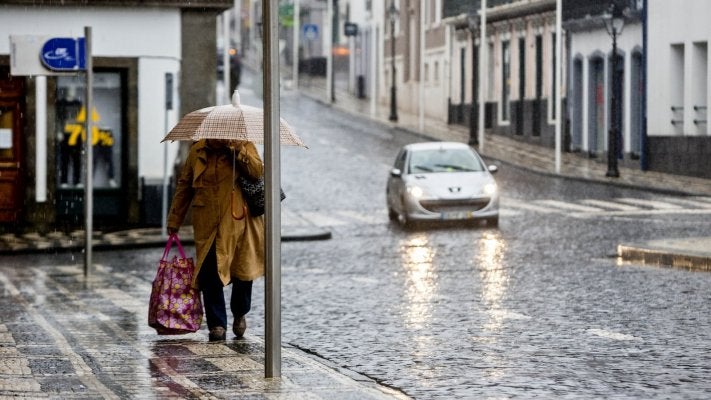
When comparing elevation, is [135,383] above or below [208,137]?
below

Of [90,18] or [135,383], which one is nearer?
[135,383]

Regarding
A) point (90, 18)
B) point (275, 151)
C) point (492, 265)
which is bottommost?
point (492, 265)

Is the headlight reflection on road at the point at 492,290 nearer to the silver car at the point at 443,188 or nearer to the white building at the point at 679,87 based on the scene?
the silver car at the point at 443,188

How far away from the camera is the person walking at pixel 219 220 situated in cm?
1262

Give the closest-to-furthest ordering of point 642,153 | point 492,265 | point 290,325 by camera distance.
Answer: point 290,325, point 492,265, point 642,153

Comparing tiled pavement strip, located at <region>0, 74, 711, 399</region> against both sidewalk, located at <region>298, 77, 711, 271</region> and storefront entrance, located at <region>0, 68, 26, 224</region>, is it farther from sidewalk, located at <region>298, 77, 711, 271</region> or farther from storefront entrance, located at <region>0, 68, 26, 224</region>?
storefront entrance, located at <region>0, 68, 26, 224</region>

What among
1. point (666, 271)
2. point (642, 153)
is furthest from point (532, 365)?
point (642, 153)

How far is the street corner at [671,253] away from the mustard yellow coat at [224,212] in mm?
7720

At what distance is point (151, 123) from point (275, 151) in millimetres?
19599

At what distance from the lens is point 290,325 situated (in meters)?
14.4

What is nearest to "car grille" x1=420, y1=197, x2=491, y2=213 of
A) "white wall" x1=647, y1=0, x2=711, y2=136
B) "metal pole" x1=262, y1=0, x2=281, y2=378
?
"white wall" x1=647, y1=0, x2=711, y2=136

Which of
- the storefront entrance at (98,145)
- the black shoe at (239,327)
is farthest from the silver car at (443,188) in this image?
the black shoe at (239,327)

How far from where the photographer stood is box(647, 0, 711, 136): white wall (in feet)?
139

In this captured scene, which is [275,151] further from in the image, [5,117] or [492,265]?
[5,117]
